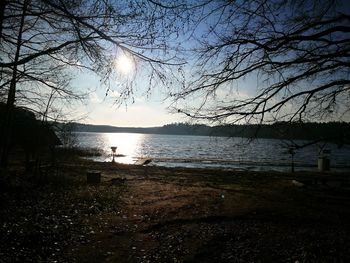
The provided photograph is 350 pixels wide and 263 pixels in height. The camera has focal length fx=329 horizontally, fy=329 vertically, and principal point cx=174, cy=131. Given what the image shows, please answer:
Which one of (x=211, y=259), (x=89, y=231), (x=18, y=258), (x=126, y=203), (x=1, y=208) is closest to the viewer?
(x=18, y=258)

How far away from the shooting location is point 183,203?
13.6 meters

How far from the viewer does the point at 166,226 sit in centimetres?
1005

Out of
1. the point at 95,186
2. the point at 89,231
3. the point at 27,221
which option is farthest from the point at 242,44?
the point at 95,186

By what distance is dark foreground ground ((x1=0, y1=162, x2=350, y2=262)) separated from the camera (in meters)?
7.47

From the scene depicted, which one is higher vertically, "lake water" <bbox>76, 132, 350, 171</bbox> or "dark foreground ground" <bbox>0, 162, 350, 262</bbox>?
"dark foreground ground" <bbox>0, 162, 350, 262</bbox>

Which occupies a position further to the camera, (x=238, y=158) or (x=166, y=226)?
(x=238, y=158)

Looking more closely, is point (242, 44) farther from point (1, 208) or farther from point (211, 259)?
point (1, 208)

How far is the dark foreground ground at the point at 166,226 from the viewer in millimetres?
7469

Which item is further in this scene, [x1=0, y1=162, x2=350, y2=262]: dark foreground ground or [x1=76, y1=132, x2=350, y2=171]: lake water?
[x1=76, y1=132, x2=350, y2=171]: lake water

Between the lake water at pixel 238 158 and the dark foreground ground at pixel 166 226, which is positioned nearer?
the dark foreground ground at pixel 166 226

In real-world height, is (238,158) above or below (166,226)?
below

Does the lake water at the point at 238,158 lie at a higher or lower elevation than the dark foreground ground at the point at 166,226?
lower

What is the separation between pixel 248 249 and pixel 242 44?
4.79 m

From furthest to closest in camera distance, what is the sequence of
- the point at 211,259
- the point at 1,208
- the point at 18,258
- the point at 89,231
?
the point at 1,208
the point at 89,231
the point at 211,259
the point at 18,258
